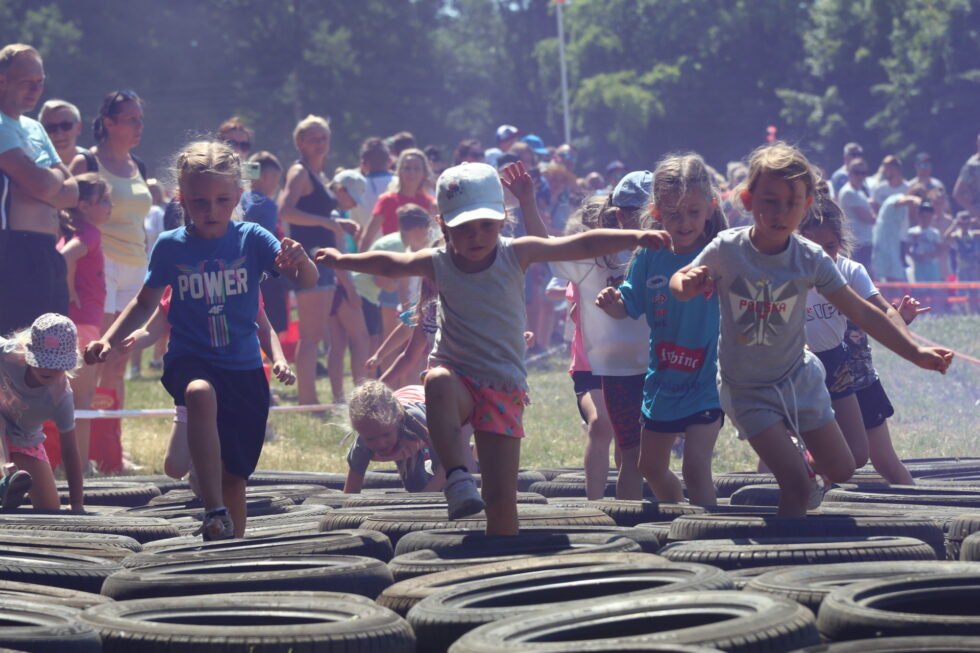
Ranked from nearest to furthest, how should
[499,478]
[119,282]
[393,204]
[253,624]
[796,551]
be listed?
[253,624] → [796,551] → [499,478] → [119,282] → [393,204]

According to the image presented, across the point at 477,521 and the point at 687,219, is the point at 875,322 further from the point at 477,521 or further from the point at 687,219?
the point at 477,521

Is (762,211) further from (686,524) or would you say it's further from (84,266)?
(84,266)

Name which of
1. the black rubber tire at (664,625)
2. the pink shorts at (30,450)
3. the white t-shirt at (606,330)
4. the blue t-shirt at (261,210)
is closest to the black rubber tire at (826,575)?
the black rubber tire at (664,625)

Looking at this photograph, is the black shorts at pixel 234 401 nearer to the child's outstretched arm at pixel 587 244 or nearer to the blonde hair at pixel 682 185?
the child's outstretched arm at pixel 587 244

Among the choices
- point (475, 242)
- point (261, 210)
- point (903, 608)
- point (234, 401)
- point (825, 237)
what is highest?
point (261, 210)

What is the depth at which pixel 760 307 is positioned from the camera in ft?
19.1

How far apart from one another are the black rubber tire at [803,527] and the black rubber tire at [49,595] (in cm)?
237

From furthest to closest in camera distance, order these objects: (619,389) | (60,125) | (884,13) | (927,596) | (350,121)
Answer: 1. (350,121)
2. (884,13)
3. (60,125)
4. (619,389)
5. (927,596)

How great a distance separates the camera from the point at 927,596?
4.46 metres

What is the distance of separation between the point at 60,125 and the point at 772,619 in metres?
8.10

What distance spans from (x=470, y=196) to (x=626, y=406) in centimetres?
224

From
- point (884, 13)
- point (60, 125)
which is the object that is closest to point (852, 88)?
point (884, 13)

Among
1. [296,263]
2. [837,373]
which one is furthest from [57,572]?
[837,373]

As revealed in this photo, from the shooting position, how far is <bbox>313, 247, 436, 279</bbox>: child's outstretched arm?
5.87 meters
